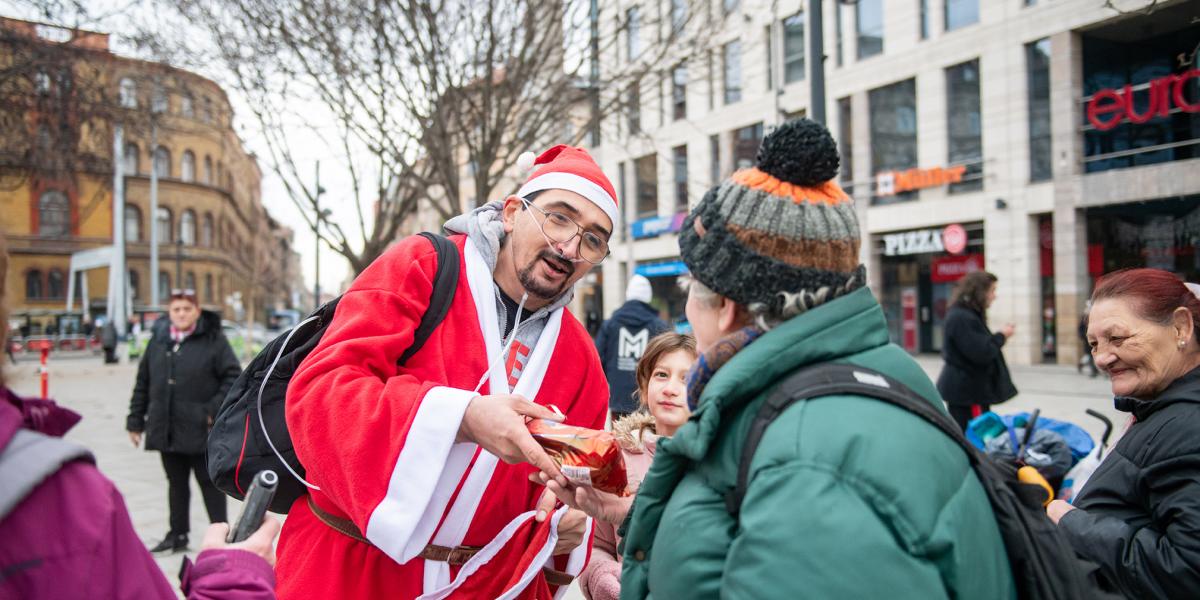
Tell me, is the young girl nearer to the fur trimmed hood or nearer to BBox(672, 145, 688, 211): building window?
the fur trimmed hood

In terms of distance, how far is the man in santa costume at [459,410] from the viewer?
1.87 metres

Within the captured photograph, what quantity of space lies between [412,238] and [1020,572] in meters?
1.70

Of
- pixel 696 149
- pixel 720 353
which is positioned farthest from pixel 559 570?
pixel 696 149

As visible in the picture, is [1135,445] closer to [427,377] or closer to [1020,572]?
[1020,572]

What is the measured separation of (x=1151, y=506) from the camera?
6.97 feet

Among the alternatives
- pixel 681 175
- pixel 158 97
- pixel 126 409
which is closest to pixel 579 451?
pixel 158 97

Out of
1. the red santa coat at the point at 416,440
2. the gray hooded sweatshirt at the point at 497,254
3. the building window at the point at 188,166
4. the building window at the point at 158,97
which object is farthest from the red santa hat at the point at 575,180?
the building window at the point at 188,166

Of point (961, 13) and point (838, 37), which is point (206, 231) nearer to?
point (838, 37)

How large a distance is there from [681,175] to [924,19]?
34.3 feet

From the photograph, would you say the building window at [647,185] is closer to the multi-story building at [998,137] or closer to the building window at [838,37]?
the multi-story building at [998,137]

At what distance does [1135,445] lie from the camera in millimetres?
2225

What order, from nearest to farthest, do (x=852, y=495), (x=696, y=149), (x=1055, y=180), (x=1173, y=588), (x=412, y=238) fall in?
(x=852, y=495) → (x=1173, y=588) → (x=412, y=238) → (x=1055, y=180) → (x=696, y=149)

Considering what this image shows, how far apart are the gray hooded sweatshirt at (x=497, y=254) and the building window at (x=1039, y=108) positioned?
68.7 feet

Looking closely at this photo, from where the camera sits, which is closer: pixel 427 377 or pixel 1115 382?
pixel 427 377
